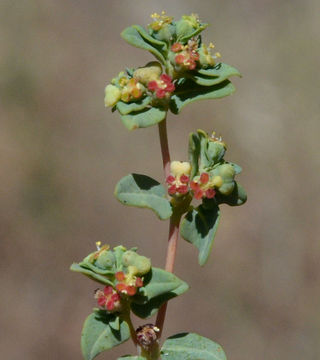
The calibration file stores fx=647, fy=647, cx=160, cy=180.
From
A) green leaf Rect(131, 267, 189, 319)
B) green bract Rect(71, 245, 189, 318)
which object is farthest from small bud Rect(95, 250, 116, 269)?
green leaf Rect(131, 267, 189, 319)

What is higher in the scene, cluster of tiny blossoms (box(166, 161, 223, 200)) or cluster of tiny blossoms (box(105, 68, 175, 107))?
cluster of tiny blossoms (box(105, 68, 175, 107))

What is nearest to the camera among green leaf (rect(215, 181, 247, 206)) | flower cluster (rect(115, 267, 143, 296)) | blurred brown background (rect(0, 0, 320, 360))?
flower cluster (rect(115, 267, 143, 296))

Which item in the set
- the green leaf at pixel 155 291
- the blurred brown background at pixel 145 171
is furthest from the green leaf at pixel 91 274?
the blurred brown background at pixel 145 171

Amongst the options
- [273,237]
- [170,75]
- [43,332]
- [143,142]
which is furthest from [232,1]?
[170,75]

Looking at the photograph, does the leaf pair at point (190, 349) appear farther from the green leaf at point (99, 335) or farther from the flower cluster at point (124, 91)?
the flower cluster at point (124, 91)

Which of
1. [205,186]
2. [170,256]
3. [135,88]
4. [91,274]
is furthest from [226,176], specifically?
[91,274]

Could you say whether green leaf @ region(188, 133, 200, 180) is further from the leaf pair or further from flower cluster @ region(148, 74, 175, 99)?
the leaf pair

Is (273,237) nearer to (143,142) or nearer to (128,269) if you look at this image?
(143,142)

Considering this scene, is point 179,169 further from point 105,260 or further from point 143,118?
point 105,260

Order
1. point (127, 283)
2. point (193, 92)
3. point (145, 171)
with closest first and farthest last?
point (127, 283) < point (193, 92) < point (145, 171)
